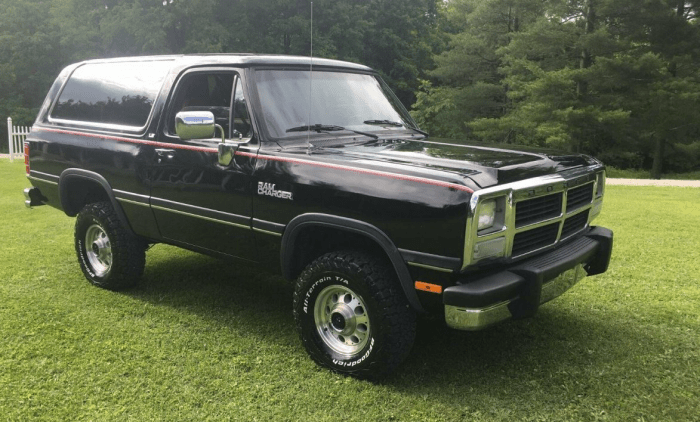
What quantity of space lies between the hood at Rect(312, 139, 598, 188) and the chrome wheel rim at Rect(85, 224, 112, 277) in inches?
101

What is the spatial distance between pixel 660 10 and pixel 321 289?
76.7 ft

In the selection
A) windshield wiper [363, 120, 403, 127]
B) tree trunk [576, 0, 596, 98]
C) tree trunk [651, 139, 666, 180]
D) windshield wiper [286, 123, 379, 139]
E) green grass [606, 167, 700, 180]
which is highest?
tree trunk [576, 0, 596, 98]

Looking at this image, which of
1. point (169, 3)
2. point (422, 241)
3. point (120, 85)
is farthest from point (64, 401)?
point (169, 3)

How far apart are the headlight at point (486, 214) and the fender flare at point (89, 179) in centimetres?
328

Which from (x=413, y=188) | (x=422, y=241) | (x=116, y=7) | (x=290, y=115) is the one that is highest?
(x=116, y=7)

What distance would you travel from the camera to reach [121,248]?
5.22 metres

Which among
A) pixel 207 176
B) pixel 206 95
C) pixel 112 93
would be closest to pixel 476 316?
pixel 207 176

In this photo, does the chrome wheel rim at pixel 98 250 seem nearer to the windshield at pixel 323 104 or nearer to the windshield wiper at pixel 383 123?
the windshield at pixel 323 104

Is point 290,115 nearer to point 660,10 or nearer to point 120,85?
point 120,85

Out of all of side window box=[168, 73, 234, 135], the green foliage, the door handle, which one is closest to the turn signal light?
side window box=[168, 73, 234, 135]

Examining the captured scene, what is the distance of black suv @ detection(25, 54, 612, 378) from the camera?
3307 millimetres

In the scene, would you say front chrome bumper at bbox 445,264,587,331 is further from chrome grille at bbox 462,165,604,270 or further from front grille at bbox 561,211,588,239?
front grille at bbox 561,211,588,239

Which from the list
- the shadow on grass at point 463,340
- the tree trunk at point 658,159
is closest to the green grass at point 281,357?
the shadow on grass at point 463,340

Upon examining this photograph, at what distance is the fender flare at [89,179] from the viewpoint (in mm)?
5121
